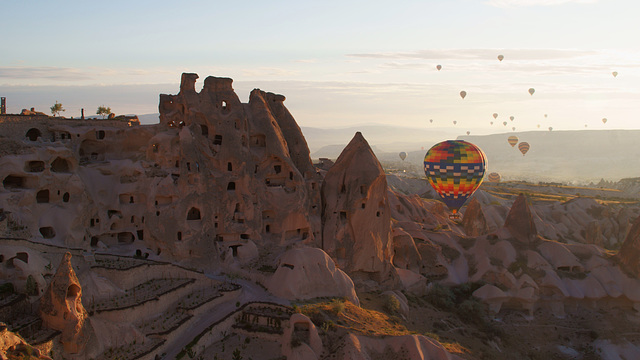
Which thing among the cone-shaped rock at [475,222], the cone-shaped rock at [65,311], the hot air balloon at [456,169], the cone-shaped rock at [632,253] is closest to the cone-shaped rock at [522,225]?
the cone-shaped rock at [632,253]

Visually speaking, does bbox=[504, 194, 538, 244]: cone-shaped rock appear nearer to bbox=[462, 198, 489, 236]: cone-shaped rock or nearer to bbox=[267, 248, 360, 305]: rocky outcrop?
bbox=[462, 198, 489, 236]: cone-shaped rock

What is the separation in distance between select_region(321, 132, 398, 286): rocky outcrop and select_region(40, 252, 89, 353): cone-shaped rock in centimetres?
1995

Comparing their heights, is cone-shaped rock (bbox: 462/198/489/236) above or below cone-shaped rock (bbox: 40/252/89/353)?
below

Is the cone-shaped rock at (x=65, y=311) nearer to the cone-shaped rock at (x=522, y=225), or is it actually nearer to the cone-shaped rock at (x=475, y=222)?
the cone-shaped rock at (x=522, y=225)

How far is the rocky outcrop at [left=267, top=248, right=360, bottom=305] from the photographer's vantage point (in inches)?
1222

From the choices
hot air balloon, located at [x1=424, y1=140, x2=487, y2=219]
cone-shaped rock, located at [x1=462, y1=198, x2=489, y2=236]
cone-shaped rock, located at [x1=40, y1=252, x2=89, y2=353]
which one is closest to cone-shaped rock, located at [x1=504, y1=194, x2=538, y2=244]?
cone-shaped rock, located at [x1=462, y1=198, x2=489, y2=236]

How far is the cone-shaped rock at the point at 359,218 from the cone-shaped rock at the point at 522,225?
1258cm

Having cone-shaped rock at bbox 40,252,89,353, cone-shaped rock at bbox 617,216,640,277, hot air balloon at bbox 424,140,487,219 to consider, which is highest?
hot air balloon at bbox 424,140,487,219

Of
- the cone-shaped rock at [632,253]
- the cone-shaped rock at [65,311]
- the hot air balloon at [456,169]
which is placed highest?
the hot air balloon at [456,169]

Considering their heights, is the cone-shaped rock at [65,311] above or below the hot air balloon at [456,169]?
below

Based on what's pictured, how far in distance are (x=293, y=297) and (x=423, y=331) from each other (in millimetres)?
9097

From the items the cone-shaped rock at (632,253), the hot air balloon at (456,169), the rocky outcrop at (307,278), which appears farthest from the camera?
the hot air balloon at (456,169)

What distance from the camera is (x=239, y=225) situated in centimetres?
3638

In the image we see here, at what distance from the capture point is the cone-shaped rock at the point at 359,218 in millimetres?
39562
